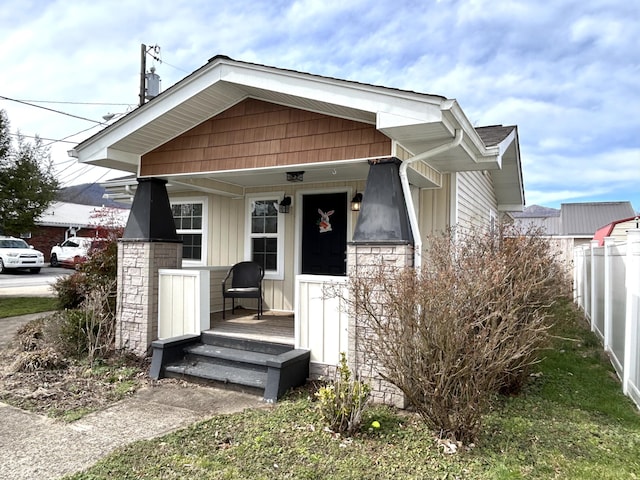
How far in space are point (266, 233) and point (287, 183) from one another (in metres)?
1.01

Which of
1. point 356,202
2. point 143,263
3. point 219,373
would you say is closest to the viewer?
point 219,373

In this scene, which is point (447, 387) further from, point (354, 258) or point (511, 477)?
point (354, 258)

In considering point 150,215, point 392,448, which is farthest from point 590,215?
point 392,448

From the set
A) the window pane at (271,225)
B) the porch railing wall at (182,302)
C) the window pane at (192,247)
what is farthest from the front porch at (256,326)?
the window pane at (192,247)

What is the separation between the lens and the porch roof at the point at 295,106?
4.14 m

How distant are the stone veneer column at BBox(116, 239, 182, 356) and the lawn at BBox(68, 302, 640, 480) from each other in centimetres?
249

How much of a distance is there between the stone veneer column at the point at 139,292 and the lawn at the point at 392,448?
2.49m

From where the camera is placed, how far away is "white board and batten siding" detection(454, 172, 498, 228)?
22.3ft

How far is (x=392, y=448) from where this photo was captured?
3.34 metres

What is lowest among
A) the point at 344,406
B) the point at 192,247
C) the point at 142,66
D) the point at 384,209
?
the point at 344,406

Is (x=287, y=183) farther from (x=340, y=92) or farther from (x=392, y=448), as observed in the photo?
(x=392, y=448)

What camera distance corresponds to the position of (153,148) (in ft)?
19.8

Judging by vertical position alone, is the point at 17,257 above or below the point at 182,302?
above

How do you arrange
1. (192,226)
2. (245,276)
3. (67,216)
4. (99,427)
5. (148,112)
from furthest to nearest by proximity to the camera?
(67,216), (192,226), (245,276), (148,112), (99,427)
